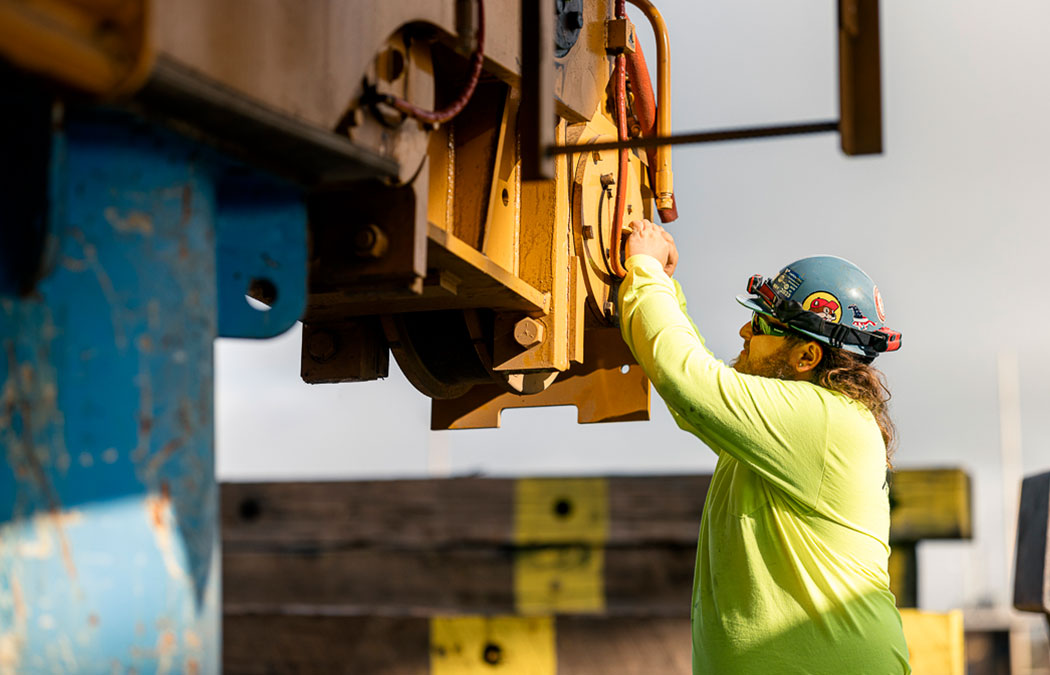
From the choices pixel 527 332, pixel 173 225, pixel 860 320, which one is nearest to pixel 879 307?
pixel 860 320

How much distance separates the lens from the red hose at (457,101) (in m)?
2.39

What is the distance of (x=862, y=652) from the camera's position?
10.9 feet

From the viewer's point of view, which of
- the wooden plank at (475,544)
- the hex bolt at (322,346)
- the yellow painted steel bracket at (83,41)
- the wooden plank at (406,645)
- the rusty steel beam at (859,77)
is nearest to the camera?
the yellow painted steel bracket at (83,41)

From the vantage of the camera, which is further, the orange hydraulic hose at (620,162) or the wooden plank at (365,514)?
the wooden plank at (365,514)

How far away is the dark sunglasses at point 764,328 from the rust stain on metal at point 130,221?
81.1 inches

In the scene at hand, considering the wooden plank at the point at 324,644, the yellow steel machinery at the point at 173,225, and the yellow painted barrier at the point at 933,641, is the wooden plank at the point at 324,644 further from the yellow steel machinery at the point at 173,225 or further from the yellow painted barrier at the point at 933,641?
the yellow steel machinery at the point at 173,225

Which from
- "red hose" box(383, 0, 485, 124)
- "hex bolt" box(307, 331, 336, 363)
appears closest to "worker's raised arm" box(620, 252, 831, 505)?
"hex bolt" box(307, 331, 336, 363)

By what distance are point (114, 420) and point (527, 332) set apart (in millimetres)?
1316

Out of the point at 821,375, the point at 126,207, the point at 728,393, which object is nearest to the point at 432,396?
the point at 728,393

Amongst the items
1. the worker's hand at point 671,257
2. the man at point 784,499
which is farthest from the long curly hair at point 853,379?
the worker's hand at point 671,257

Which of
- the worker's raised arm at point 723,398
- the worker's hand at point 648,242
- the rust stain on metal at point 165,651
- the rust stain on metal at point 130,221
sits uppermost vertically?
the worker's hand at point 648,242

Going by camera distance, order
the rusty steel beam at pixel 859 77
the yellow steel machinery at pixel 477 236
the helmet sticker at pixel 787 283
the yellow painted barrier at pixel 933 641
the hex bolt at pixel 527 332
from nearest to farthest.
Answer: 1. the rusty steel beam at pixel 859 77
2. the yellow steel machinery at pixel 477 236
3. the hex bolt at pixel 527 332
4. the helmet sticker at pixel 787 283
5. the yellow painted barrier at pixel 933 641

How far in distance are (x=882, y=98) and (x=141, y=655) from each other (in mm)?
1465

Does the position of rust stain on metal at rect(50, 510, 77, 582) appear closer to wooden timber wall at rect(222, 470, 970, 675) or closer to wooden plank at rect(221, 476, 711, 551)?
wooden timber wall at rect(222, 470, 970, 675)
